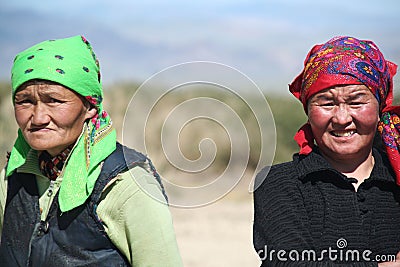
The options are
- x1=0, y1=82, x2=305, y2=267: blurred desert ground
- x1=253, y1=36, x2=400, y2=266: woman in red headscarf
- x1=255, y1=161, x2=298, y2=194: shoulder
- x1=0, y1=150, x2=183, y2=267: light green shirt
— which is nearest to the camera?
x1=0, y1=150, x2=183, y2=267: light green shirt

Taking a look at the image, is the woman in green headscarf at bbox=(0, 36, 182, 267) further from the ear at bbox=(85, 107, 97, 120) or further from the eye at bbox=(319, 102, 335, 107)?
the eye at bbox=(319, 102, 335, 107)

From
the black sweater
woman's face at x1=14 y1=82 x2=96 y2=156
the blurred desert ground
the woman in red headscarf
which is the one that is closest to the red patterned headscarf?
the woman in red headscarf

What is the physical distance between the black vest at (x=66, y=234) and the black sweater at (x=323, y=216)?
1.89 ft

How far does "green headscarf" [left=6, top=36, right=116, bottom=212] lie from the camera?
3.18m

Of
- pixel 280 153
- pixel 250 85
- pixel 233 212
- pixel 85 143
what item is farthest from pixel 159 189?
pixel 280 153

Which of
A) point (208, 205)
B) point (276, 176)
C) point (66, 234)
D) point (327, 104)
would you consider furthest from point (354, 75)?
point (208, 205)

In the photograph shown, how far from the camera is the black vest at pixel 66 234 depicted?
3.15 m

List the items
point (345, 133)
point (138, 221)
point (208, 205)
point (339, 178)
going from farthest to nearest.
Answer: point (208, 205) → point (339, 178) → point (345, 133) → point (138, 221)

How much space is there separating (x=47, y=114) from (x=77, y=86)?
0.18 m

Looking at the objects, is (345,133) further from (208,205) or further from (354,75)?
(208,205)

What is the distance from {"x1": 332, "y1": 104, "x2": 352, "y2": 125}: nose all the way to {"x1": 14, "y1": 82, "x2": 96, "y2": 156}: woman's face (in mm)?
1166

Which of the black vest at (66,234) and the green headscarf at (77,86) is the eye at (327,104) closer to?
the black vest at (66,234)

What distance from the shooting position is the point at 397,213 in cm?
333

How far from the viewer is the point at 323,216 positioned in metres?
3.29
